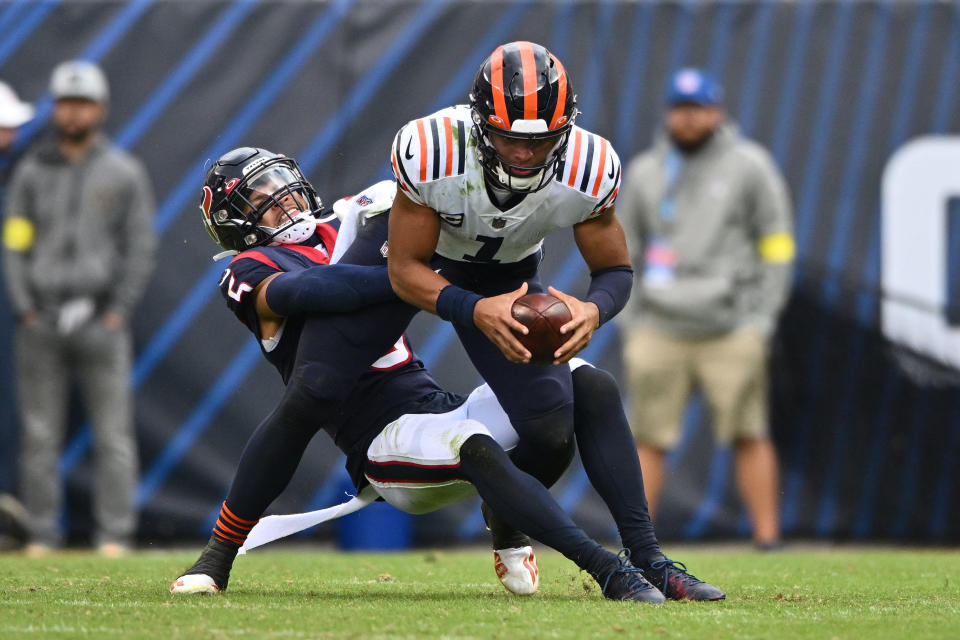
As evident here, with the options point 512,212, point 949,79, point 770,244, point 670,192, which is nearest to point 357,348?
point 512,212

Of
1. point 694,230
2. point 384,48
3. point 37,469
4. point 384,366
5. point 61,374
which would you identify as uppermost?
point 384,48

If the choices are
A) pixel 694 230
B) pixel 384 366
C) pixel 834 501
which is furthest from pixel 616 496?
pixel 834 501

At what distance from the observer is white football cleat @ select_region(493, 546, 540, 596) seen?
4129mm

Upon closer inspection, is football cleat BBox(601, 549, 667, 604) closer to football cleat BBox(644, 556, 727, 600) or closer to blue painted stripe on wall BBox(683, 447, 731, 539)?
football cleat BBox(644, 556, 727, 600)

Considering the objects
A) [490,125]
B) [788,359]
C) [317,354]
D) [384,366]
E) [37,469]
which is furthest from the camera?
[788,359]

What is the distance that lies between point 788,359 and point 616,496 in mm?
3383

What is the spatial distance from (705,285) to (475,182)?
9.71 feet

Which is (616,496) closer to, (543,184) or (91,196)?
(543,184)

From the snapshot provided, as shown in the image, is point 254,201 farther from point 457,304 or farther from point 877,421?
point 877,421

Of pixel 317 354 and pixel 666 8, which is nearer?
pixel 317 354

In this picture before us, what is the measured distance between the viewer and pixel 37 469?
21.7ft

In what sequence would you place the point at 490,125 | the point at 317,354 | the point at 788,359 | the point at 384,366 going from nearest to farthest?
the point at 490,125 → the point at 317,354 → the point at 384,366 → the point at 788,359

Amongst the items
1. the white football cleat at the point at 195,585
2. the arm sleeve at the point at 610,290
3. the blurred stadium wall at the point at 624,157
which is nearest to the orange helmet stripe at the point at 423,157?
the arm sleeve at the point at 610,290

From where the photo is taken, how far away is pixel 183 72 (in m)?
6.99
